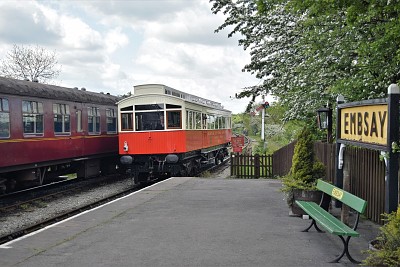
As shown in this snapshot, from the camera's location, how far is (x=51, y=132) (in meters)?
14.6

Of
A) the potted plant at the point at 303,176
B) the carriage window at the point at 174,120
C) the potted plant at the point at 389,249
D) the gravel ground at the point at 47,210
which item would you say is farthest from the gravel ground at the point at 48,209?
the potted plant at the point at 389,249

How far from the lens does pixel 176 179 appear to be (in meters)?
15.0

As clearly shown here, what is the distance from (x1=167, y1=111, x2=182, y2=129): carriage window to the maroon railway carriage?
11.0ft

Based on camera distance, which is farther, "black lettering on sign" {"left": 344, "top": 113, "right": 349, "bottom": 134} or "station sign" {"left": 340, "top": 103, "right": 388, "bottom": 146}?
"black lettering on sign" {"left": 344, "top": 113, "right": 349, "bottom": 134}

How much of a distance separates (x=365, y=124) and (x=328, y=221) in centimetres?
166

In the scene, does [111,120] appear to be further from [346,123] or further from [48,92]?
[346,123]

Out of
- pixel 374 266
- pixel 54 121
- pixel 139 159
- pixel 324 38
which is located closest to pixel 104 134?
pixel 139 159

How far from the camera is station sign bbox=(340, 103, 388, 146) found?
582 cm

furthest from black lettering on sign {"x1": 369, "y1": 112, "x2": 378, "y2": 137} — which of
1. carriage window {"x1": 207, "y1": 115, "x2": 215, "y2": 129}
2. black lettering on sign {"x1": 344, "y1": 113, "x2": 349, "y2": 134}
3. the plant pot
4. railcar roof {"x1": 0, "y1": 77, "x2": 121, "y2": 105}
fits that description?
carriage window {"x1": 207, "y1": 115, "x2": 215, "y2": 129}

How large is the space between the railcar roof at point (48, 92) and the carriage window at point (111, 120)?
37 cm

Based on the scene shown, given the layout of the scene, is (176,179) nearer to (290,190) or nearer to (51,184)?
(51,184)

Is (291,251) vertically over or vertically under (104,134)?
under

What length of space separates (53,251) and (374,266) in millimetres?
4147

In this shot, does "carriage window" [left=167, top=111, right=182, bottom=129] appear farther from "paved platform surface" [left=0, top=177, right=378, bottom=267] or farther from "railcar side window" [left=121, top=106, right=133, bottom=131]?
"paved platform surface" [left=0, top=177, right=378, bottom=267]
